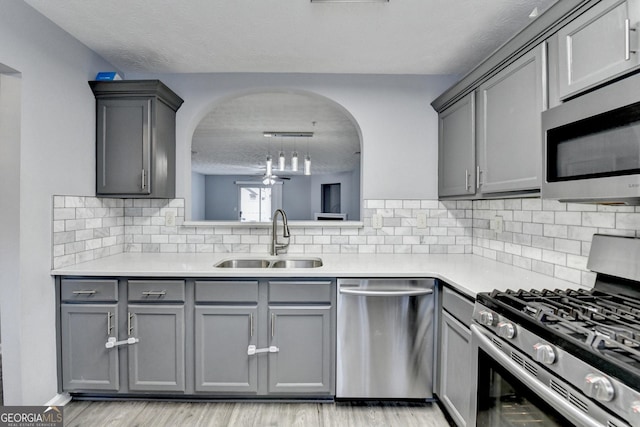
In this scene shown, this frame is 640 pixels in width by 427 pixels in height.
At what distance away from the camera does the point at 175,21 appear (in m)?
1.93

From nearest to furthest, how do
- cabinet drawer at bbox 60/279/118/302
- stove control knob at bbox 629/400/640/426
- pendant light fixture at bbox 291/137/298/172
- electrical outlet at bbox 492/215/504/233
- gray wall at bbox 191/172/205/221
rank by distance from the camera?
stove control knob at bbox 629/400/640/426 → cabinet drawer at bbox 60/279/118/302 → electrical outlet at bbox 492/215/504/233 → pendant light fixture at bbox 291/137/298/172 → gray wall at bbox 191/172/205/221

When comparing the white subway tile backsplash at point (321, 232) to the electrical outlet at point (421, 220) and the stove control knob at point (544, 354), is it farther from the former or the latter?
the stove control knob at point (544, 354)

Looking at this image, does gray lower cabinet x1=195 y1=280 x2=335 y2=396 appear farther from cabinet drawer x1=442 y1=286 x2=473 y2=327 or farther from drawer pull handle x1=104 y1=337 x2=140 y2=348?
cabinet drawer x1=442 y1=286 x2=473 y2=327

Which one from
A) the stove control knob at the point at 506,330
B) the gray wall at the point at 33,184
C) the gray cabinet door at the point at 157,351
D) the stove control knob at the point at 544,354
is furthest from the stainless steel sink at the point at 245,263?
the stove control knob at the point at 544,354

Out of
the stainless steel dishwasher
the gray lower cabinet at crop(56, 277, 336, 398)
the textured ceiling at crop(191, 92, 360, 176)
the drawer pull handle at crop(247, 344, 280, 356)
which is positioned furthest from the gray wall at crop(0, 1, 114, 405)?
the stainless steel dishwasher

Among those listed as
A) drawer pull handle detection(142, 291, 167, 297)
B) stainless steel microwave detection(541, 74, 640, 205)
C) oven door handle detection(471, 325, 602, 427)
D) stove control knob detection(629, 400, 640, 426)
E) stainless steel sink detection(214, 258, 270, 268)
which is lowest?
oven door handle detection(471, 325, 602, 427)

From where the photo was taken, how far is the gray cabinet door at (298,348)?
6.73ft

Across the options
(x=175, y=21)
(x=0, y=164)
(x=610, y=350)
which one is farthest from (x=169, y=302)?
(x=610, y=350)

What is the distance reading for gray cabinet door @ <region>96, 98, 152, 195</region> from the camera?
92.7 inches

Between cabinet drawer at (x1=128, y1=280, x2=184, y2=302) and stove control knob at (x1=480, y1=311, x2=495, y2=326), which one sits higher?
stove control knob at (x1=480, y1=311, x2=495, y2=326)

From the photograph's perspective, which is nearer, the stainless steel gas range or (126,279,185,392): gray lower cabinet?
the stainless steel gas range

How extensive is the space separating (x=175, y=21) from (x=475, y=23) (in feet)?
5.65

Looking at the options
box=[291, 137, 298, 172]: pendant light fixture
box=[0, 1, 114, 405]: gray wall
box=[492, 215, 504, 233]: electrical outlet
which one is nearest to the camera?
box=[0, 1, 114, 405]: gray wall

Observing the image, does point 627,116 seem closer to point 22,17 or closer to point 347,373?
point 347,373
